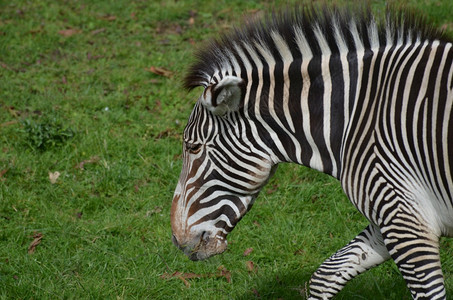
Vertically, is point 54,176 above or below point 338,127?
below

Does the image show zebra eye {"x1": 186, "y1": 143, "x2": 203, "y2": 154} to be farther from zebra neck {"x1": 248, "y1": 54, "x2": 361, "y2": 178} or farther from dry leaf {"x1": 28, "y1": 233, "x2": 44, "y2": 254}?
dry leaf {"x1": 28, "y1": 233, "x2": 44, "y2": 254}

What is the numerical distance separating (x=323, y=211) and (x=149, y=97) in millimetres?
3048

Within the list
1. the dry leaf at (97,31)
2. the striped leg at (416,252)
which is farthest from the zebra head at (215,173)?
the dry leaf at (97,31)

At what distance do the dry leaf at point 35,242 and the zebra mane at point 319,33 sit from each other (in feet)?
8.44

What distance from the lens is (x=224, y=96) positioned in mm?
3438

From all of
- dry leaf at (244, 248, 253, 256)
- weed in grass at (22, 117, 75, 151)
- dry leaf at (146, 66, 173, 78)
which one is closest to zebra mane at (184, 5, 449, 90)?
dry leaf at (244, 248, 253, 256)

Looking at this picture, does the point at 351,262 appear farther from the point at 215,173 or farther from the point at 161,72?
the point at 161,72

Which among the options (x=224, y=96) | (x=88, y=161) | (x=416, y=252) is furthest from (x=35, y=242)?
(x=416, y=252)

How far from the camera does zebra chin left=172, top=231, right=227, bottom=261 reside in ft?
12.5

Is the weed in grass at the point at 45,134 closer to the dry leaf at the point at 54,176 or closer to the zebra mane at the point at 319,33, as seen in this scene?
the dry leaf at the point at 54,176

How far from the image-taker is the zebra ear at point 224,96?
11.1ft

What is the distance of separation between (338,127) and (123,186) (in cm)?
332

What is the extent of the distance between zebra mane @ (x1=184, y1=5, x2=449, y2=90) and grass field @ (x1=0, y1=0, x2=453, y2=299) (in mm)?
517

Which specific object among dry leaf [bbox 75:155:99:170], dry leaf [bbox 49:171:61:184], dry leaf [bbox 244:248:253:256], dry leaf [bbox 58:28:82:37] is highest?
dry leaf [bbox 244:248:253:256]
